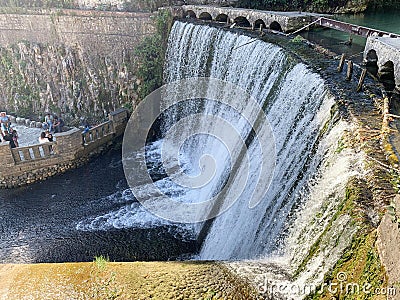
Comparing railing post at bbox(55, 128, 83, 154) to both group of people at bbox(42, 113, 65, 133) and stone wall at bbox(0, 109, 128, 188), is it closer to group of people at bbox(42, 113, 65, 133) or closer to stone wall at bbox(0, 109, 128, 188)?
stone wall at bbox(0, 109, 128, 188)

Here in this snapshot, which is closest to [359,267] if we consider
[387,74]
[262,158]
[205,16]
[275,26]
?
[262,158]

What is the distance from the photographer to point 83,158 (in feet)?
41.6

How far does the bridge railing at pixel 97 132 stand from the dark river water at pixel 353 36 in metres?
7.86

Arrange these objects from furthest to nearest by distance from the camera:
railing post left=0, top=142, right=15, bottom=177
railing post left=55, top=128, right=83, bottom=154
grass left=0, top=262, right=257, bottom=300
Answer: railing post left=55, top=128, right=83, bottom=154 < railing post left=0, top=142, right=15, bottom=177 < grass left=0, top=262, right=257, bottom=300

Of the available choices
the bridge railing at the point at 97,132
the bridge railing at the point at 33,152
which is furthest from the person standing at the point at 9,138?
the bridge railing at the point at 97,132

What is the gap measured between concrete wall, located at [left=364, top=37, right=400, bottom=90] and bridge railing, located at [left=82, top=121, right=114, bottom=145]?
30.5 feet

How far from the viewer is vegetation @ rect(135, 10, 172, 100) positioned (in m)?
14.5

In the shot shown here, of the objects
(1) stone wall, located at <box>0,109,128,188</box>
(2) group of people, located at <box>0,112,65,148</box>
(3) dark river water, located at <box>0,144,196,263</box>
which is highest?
(2) group of people, located at <box>0,112,65,148</box>

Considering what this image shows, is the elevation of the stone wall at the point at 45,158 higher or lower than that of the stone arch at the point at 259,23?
lower

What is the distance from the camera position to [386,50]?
7.28m

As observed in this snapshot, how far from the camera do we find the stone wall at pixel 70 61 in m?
15.0

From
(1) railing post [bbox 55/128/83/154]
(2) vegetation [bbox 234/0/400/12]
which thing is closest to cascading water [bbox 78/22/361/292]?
(1) railing post [bbox 55/128/83/154]

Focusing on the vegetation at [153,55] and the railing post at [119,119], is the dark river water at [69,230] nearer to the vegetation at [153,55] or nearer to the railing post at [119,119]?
the railing post at [119,119]

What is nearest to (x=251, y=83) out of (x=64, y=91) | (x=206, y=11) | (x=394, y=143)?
(x=394, y=143)
